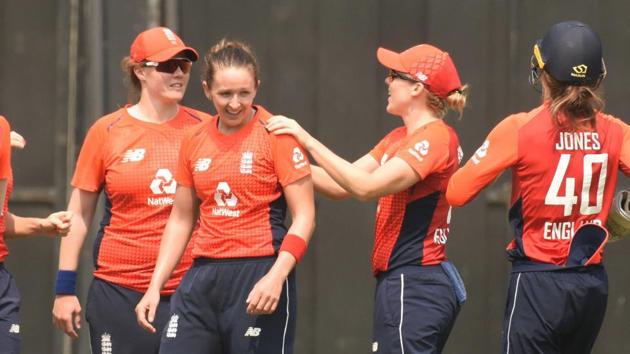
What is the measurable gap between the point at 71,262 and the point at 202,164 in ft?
3.47

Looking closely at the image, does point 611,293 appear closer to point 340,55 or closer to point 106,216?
point 340,55

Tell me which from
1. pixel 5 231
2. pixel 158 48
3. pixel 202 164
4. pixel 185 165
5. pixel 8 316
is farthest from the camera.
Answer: pixel 158 48

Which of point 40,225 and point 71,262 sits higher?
point 40,225

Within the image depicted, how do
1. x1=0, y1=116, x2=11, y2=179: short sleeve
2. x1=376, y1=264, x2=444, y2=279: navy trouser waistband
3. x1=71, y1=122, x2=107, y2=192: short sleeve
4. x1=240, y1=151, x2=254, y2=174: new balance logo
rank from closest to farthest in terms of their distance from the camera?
x1=240, y1=151, x2=254, y2=174: new balance logo < x1=376, y1=264, x2=444, y2=279: navy trouser waistband < x1=0, y1=116, x2=11, y2=179: short sleeve < x1=71, y1=122, x2=107, y2=192: short sleeve

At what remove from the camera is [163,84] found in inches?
242

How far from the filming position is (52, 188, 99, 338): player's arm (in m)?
6.11

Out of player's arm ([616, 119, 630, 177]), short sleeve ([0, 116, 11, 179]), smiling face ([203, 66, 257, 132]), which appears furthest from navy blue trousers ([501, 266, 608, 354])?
short sleeve ([0, 116, 11, 179])

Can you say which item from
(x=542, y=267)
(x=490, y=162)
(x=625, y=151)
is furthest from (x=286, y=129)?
(x=625, y=151)

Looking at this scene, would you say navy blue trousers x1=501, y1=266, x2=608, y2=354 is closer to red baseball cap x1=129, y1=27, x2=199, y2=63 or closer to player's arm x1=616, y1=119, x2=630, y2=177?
player's arm x1=616, y1=119, x2=630, y2=177

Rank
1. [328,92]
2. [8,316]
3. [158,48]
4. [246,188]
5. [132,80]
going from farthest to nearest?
1. [328,92]
2. [132,80]
3. [158,48]
4. [8,316]
5. [246,188]

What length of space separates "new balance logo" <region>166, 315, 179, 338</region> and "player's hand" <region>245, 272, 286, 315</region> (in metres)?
0.37

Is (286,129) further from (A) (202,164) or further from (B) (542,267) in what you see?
(B) (542,267)

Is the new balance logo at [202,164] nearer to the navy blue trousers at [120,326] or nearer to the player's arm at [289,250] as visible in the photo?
the player's arm at [289,250]

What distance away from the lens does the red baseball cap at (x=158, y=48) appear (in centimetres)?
614
